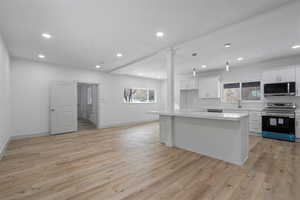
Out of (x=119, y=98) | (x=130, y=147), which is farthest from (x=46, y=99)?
(x=130, y=147)

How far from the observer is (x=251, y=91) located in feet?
17.8

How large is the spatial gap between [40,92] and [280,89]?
8.23m

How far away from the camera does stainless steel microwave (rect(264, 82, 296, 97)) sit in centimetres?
425

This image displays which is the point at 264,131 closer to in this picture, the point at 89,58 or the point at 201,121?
the point at 201,121

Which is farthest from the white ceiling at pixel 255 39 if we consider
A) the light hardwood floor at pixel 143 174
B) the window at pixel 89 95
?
the window at pixel 89 95

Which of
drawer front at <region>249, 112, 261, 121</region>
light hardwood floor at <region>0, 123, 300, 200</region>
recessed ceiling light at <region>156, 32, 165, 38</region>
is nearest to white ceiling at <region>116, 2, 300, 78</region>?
recessed ceiling light at <region>156, 32, 165, 38</region>

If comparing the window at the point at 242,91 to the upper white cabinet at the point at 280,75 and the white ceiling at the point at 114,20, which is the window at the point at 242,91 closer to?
the upper white cabinet at the point at 280,75

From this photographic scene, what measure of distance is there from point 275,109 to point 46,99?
8079 mm

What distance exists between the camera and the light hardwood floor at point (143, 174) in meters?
1.89

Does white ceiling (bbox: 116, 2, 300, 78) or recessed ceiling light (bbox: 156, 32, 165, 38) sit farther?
recessed ceiling light (bbox: 156, 32, 165, 38)

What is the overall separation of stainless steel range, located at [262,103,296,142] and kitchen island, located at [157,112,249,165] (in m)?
2.17

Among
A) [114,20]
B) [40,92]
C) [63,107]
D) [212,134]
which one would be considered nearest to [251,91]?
[212,134]

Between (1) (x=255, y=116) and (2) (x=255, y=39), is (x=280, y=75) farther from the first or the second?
(2) (x=255, y=39)

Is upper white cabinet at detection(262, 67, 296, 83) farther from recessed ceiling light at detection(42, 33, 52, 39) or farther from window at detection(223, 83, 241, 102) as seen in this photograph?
recessed ceiling light at detection(42, 33, 52, 39)
